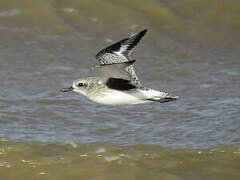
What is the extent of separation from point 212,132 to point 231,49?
3.25 m

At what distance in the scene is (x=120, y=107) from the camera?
11.4 metres

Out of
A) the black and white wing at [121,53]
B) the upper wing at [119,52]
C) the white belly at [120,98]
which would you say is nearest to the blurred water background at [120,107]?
the white belly at [120,98]

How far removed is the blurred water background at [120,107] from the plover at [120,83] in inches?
28.6

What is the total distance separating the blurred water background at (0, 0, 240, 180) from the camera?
9.37m

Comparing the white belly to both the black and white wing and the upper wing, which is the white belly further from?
the upper wing

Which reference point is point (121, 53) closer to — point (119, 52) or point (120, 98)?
point (119, 52)

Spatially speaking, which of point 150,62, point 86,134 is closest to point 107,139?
point 86,134

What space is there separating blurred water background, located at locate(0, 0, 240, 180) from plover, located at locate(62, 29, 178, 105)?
725 mm

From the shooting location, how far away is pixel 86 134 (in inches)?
412

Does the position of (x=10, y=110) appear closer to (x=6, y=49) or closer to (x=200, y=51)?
(x=6, y=49)

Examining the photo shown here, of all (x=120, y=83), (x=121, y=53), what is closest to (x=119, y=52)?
(x=121, y=53)

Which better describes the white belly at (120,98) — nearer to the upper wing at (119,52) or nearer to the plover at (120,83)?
the plover at (120,83)

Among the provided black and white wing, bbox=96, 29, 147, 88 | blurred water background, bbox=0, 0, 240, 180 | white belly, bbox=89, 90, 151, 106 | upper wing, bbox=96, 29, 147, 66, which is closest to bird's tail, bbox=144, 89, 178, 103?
white belly, bbox=89, 90, 151, 106

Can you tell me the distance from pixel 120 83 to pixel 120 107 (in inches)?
77.2
